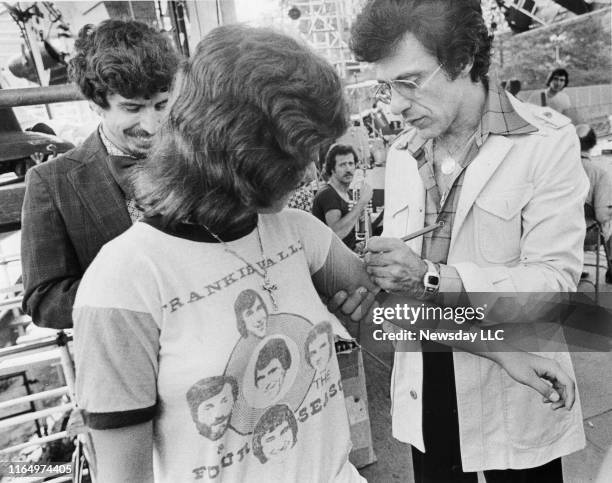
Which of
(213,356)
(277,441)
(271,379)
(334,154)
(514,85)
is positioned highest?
(213,356)

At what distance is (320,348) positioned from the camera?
804mm

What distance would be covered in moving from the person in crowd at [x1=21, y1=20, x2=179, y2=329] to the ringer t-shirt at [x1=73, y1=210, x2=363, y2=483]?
1.51 ft

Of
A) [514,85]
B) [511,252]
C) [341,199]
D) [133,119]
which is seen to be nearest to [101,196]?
[133,119]

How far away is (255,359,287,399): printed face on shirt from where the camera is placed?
717 millimetres

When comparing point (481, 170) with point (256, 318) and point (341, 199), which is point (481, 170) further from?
point (341, 199)

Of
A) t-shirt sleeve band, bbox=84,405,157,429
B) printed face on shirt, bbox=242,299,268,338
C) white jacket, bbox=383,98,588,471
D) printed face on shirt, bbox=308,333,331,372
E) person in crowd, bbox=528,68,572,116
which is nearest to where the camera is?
t-shirt sleeve band, bbox=84,405,157,429

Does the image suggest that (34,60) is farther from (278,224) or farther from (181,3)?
(278,224)

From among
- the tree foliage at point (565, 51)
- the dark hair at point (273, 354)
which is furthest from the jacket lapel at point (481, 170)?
the tree foliage at point (565, 51)

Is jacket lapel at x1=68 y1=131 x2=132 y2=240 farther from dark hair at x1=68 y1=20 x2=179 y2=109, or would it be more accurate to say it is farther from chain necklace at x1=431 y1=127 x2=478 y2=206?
chain necklace at x1=431 y1=127 x2=478 y2=206

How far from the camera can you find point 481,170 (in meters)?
1.05

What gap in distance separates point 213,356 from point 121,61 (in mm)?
787

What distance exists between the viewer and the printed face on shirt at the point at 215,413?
0.65 metres

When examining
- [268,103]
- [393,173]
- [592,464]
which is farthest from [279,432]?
[592,464]

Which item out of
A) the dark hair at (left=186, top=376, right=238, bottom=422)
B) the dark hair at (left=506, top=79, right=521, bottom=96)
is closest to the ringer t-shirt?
the dark hair at (left=186, top=376, right=238, bottom=422)
